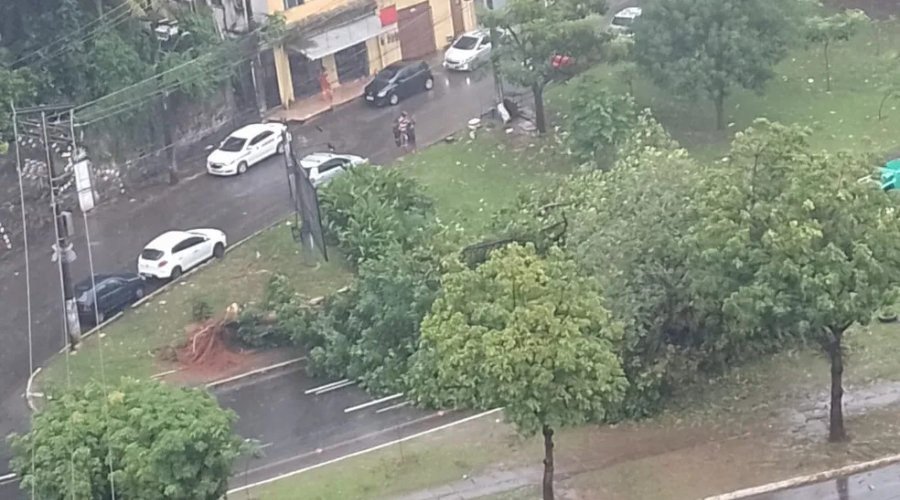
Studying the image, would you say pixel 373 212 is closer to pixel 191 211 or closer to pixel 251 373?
pixel 251 373

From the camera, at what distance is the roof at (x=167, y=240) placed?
3591 centimetres

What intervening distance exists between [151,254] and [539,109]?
11.5 meters

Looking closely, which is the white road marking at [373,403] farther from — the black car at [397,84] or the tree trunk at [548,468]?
the black car at [397,84]

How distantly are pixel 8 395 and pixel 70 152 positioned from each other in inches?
357

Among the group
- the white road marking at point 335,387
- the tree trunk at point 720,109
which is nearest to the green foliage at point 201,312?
the white road marking at point 335,387

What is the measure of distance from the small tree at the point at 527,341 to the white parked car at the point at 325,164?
54.1 feet

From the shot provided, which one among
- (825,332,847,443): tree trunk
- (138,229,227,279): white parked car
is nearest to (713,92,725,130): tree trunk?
(138,229,227,279): white parked car

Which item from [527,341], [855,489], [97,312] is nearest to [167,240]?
[97,312]

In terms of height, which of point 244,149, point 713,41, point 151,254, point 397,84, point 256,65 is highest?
point 713,41

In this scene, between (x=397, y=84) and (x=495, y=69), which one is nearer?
(x=495, y=69)

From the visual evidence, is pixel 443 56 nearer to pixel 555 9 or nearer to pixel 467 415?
pixel 555 9

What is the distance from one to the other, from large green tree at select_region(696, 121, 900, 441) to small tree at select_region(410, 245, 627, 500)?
2288 millimetres

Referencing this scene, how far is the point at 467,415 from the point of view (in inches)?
1118

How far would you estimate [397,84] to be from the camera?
45344mm
